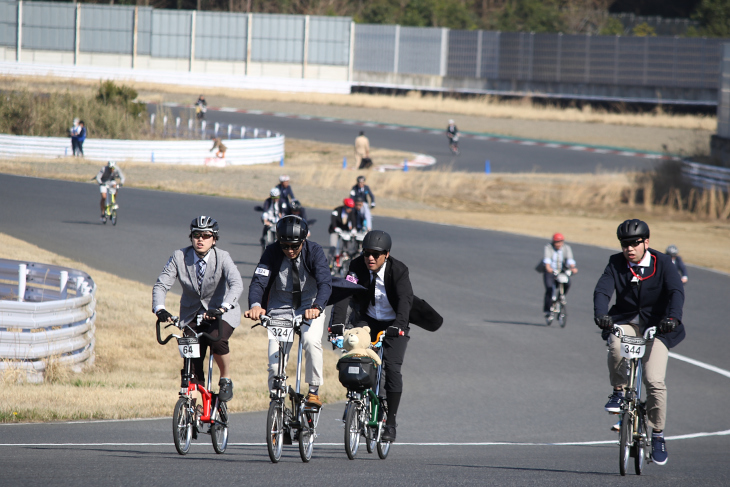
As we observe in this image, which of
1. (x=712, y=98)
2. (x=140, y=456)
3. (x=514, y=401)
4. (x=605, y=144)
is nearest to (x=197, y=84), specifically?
(x=605, y=144)

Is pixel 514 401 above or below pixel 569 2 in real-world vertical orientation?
below

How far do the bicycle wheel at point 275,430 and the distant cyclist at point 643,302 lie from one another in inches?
103

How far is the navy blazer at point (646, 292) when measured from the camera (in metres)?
7.73

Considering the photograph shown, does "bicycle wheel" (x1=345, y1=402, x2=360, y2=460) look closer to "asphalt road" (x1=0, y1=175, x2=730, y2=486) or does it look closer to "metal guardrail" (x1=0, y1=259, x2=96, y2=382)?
"asphalt road" (x1=0, y1=175, x2=730, y2=486)

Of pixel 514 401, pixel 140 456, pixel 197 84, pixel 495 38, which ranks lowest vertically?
pixel 514 401

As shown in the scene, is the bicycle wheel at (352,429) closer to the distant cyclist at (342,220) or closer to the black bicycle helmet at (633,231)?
the black bicycle helmet at (633,231)

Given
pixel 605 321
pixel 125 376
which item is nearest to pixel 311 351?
pixel 605 321

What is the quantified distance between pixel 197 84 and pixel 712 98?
35.1 metres

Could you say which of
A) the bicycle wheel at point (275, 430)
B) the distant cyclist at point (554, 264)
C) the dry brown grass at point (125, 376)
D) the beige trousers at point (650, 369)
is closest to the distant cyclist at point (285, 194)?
the dry brown grass at point (125, 376)

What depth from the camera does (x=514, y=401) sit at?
45.3 ft

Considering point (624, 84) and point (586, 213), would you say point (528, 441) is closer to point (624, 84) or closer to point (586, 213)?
point (586, 213)

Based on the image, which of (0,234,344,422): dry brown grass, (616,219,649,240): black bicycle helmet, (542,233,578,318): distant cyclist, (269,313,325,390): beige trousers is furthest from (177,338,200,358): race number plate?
(542,233,578,318): distant cyclist

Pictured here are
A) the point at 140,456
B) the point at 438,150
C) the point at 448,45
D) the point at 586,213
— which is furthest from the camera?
the point at 448,45

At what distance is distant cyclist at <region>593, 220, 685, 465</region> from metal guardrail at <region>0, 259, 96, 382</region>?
7567 mm
